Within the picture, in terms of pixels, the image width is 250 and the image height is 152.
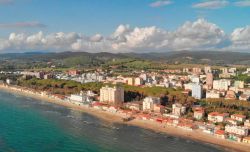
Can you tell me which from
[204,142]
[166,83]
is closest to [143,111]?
[204,142]

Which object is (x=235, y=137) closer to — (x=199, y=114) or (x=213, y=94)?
(x=199, y=114)

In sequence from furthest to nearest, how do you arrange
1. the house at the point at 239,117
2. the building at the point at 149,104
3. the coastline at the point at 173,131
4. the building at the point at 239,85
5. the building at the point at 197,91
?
the building at the point at 239,85, the building at the point at 197,91, the building at the point at 149,104, the house at the point at 239,117, the coastline at the point at 173,131

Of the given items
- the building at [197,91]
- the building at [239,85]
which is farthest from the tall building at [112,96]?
the building at [239,85]

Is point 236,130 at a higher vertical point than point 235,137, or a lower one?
higher

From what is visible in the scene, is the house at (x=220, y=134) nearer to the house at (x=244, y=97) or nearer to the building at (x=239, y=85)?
the house at (x=244, y=97)

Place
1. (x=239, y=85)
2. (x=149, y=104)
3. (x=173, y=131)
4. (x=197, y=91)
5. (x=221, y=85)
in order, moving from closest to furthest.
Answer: (x=173, y=131), (x=149, y=104), (x=197, y=91), (x=221, y=85), (x=239, y=85)

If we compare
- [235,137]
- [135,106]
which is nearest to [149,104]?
[135,106]

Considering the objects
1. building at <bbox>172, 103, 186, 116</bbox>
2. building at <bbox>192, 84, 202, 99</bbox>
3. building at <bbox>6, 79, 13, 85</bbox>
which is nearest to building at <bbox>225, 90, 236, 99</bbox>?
building at <bbox>192, 84, 202, 99</bbox>
